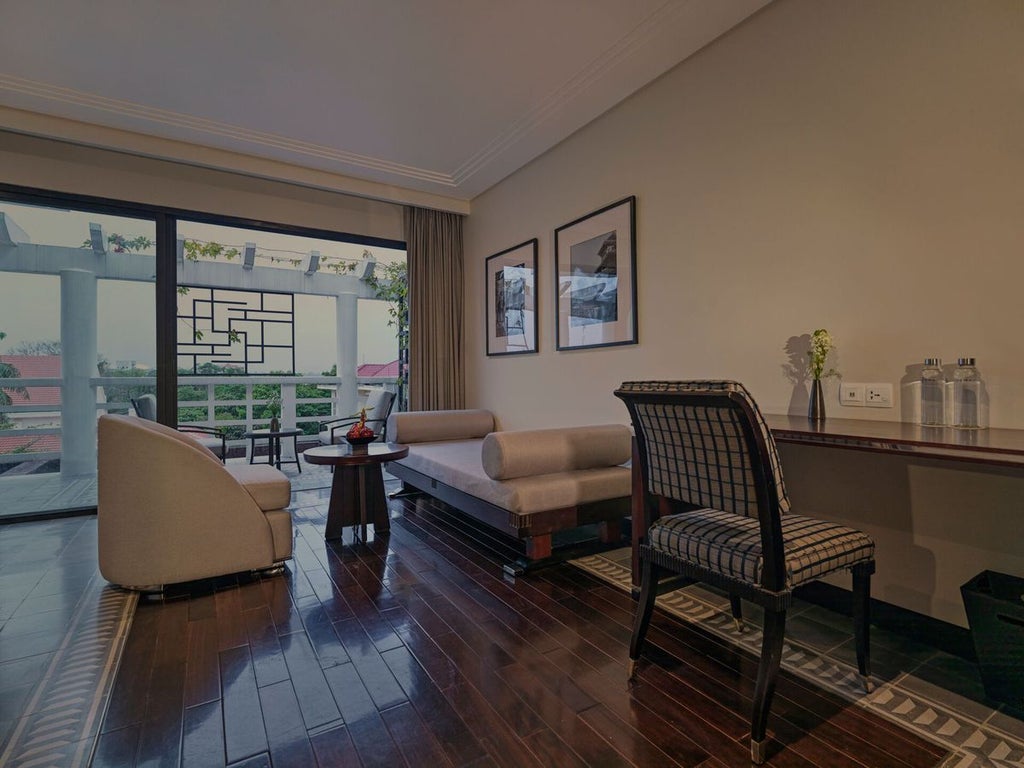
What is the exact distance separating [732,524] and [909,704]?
2.31 feet

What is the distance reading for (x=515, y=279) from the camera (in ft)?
14.1

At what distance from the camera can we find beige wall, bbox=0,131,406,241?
353 centimetres

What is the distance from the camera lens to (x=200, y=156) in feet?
12.6

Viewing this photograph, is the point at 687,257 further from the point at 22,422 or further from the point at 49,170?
the point at 22,422

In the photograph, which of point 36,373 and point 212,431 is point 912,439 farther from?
point 36,373

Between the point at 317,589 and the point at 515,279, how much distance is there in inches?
112

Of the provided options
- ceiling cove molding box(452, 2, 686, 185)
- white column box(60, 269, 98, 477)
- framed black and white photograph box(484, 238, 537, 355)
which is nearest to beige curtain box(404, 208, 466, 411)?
framed black and white photograph box(484, 238, 537, 355)

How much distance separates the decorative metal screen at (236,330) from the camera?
4262mm

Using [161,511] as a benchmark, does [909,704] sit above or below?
below

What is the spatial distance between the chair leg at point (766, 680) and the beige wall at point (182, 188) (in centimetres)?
449

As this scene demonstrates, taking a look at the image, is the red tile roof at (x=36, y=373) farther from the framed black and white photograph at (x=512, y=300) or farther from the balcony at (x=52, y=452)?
the framed black and white photograph at (x=512, y=300)

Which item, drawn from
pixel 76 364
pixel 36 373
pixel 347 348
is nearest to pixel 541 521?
pixel 76 364

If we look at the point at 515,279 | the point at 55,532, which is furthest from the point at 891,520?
the point at 55,532

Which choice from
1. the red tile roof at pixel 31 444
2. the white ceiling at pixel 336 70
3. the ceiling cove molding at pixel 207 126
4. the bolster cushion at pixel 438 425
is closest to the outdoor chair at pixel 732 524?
the white ceiling at pixel 336 70
